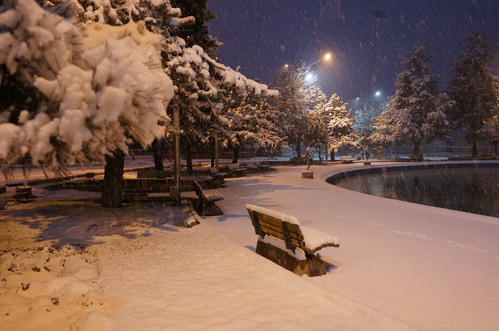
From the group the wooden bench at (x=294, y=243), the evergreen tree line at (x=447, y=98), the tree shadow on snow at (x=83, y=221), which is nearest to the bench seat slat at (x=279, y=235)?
Answer: the wooden bench at (x=294, y=243)

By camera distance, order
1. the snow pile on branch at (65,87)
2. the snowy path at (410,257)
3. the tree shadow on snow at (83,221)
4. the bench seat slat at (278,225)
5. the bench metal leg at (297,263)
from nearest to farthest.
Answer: the snow pile on branch at (65,87), the snowy path at (410,257), the bench seat slat at (278,225), the bench metal leg at (297,263), the tree shadow on snow at (83,221)

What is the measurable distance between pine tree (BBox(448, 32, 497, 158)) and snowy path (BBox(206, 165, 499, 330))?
4454cm

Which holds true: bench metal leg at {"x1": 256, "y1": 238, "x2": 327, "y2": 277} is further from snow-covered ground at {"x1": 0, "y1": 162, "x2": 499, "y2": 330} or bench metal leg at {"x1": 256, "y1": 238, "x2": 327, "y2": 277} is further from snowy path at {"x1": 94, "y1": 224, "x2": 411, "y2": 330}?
snowy path at {"x1": 94, "y1": 224, "x2": 411, "y2": 330}

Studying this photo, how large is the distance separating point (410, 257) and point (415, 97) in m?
46.3

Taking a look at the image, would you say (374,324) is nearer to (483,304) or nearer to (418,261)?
(483,304)

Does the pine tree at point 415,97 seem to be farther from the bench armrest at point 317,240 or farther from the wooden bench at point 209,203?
the bench armrest at point 317,240

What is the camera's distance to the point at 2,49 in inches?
77.7

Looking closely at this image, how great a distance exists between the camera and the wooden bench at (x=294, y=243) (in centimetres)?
493

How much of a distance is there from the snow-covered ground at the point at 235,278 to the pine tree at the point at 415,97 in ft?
133

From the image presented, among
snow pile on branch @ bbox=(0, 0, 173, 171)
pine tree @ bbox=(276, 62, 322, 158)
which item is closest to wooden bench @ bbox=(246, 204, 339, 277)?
snow pile on branch @ bbox=(0, 0, 173, 171)

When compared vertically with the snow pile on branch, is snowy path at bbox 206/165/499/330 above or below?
below

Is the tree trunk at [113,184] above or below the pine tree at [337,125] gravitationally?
below

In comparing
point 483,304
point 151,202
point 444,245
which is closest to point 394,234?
point 444,245

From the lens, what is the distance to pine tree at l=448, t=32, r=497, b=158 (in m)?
45.8
